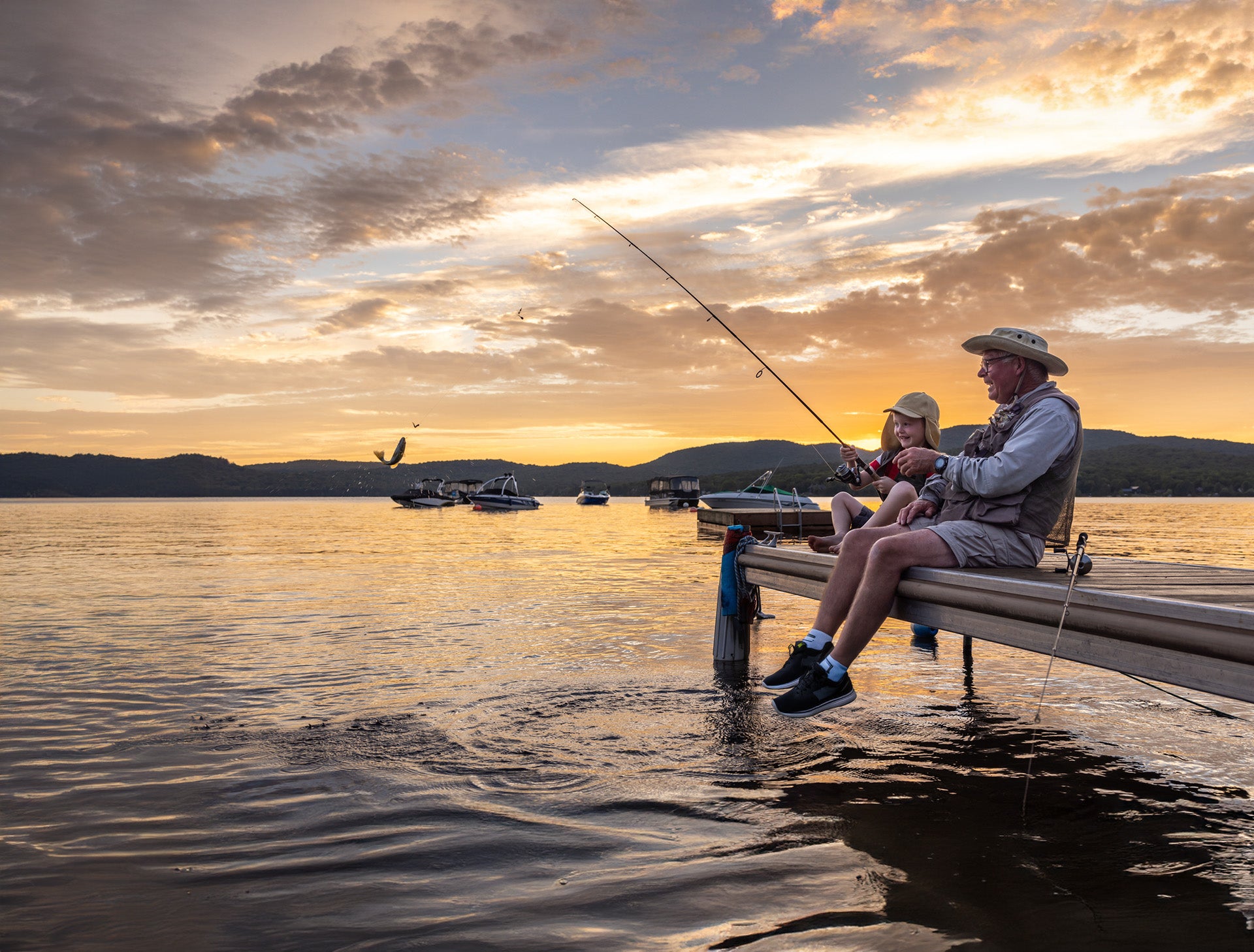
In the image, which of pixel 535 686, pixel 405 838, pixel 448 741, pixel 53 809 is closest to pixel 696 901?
pixel 405 838

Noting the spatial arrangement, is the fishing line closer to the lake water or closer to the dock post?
the lake water

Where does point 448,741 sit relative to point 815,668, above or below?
below

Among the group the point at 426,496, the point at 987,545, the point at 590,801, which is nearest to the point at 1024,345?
the point at 987,545

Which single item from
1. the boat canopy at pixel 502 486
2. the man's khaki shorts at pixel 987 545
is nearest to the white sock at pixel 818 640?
the man's khaki shorts at pixel 987 545

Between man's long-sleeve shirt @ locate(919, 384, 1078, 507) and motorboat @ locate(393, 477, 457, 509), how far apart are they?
97479 millimetres

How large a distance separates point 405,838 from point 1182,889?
3139mm

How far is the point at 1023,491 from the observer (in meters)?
4.89

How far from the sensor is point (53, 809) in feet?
14.3

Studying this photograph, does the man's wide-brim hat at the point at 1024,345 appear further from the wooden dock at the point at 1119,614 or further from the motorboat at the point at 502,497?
the motorboat at the point at 502,497

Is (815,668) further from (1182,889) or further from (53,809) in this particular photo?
(53,809)

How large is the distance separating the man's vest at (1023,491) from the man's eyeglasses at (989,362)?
26 centimetres

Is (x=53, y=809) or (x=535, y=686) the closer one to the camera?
(x=53, y=809)

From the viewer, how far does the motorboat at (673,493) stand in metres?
99.1

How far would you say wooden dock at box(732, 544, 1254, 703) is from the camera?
3168 millimetres
